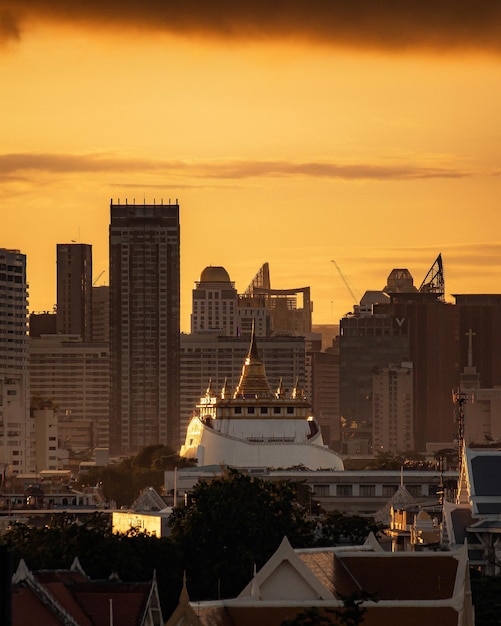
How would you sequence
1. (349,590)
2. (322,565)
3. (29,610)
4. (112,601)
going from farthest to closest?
(322,565) < (349,590) < (112,601) < (29,610)

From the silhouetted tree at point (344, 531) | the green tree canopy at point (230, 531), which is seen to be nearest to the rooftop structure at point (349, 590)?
the green tree canopy at point (230, 531)

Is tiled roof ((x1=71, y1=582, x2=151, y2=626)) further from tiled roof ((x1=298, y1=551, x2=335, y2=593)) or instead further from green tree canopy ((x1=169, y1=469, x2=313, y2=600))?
green tree canopy ((x1=169, y1=469, x2=313, y2=600))

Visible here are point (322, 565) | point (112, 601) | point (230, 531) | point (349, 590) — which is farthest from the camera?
point (230, 531)

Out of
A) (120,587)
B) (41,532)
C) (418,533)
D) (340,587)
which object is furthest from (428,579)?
(418,533)

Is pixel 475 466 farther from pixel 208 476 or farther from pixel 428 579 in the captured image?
pixel 208 476

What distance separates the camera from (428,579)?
71.0 m

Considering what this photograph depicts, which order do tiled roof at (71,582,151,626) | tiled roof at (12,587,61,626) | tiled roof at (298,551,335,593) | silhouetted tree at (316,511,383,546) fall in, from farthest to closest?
silhouetted tree at (316,511,383,546)
tiled roof at (298,551,335,593)
tiled roof at (71,582,151,626)
tiled roof at (12,587,61,626)

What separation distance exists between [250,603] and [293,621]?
202 inches

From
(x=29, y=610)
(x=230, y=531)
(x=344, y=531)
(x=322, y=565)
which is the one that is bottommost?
(x=29, y=610)

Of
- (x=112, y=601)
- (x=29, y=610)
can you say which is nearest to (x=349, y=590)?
(x=112, y=601)

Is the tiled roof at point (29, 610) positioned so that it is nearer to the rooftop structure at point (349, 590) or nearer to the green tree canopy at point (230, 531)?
the rooftop structure at point (349, 590)

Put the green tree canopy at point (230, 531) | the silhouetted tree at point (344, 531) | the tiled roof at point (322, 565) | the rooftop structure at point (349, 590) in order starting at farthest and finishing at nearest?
the silhouetted tree at point (344, 531) → the green tree canopy at point (230, 531) → the tiled roof at point (322, 565) → the rooftop structure at point (349, 590)

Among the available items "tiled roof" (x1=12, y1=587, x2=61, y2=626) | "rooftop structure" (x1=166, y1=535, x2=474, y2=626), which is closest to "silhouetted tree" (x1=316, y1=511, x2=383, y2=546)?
"rooftop structure" (x1=166, y1=535, x2=474, y2=626)

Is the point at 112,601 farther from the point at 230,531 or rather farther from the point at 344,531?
the point at 344,531
